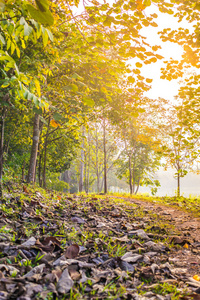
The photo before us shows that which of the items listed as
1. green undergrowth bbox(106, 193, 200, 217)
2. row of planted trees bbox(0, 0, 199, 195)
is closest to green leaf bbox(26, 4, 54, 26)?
row of planted trees bbox(0, 0, 199, 195)

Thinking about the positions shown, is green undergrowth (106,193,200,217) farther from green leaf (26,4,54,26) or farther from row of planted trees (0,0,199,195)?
green leaf (26,4,54,26)

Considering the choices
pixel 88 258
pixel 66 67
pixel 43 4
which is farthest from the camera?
pixel 66 67

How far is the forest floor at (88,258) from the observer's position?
1.64 metres

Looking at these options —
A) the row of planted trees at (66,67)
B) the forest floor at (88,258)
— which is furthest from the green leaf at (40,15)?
the forest floor at (88,258)

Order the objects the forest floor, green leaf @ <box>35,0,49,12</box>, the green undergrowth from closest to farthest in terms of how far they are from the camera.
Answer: green leaf @ <box>35,0,49,12</box> < the forest floor < the green undergrowth

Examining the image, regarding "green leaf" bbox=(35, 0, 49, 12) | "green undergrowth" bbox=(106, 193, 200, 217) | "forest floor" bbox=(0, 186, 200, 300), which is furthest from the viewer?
"green undergrowth" bbox=(106, 193, 200, 217)

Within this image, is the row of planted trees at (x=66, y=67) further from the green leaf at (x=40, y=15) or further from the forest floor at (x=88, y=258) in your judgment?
the forest floor at (x=88, y=258)

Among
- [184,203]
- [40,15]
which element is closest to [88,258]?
[40,15]

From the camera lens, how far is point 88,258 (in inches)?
89.4

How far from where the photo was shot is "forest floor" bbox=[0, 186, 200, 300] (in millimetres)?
1644

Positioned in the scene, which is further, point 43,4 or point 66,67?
point 66,67

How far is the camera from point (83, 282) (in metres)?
1.77

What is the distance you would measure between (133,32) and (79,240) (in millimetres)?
3063

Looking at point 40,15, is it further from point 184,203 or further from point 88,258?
point 184,203
